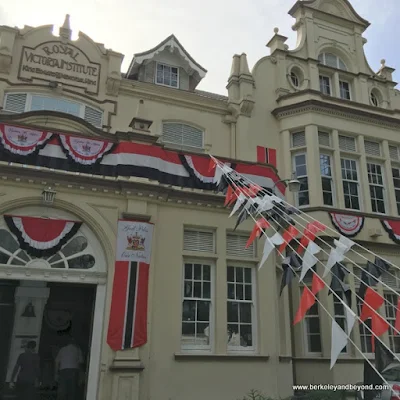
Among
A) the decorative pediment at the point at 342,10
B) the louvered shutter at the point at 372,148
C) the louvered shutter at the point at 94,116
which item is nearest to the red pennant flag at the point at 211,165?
the louvered shutter at the point at 94,116

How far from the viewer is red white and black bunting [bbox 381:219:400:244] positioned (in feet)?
52.8

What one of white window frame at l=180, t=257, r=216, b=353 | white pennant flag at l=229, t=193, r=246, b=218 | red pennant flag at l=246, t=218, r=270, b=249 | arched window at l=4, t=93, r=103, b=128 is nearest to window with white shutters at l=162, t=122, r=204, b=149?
arched window at l=4, t=93, r=103, b=128

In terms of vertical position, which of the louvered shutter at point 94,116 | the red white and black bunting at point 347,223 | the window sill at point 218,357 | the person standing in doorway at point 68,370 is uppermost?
the louvered shutter at point 94,116

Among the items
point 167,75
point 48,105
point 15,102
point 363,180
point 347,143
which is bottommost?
point 363,180

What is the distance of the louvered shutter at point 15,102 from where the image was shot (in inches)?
557

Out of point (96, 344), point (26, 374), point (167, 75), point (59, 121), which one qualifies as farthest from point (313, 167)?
point (26, 374)

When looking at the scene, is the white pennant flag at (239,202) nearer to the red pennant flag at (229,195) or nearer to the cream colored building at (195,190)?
the red pennant flag at (229,195)

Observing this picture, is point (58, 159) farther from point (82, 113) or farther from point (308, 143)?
point (308, 143)

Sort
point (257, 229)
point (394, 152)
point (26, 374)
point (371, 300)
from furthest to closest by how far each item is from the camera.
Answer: point (394, 152), point (26, 374), point (257, 229), point (371, 300)

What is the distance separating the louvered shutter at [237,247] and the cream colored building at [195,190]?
0.13 feet

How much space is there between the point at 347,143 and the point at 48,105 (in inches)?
425

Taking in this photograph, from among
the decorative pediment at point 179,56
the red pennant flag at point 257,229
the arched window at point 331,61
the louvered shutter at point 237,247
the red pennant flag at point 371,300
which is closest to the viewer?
the red pennant flag at point 371,300

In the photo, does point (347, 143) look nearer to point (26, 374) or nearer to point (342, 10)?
point (342, 10)

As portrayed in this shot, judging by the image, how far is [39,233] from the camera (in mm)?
10641
